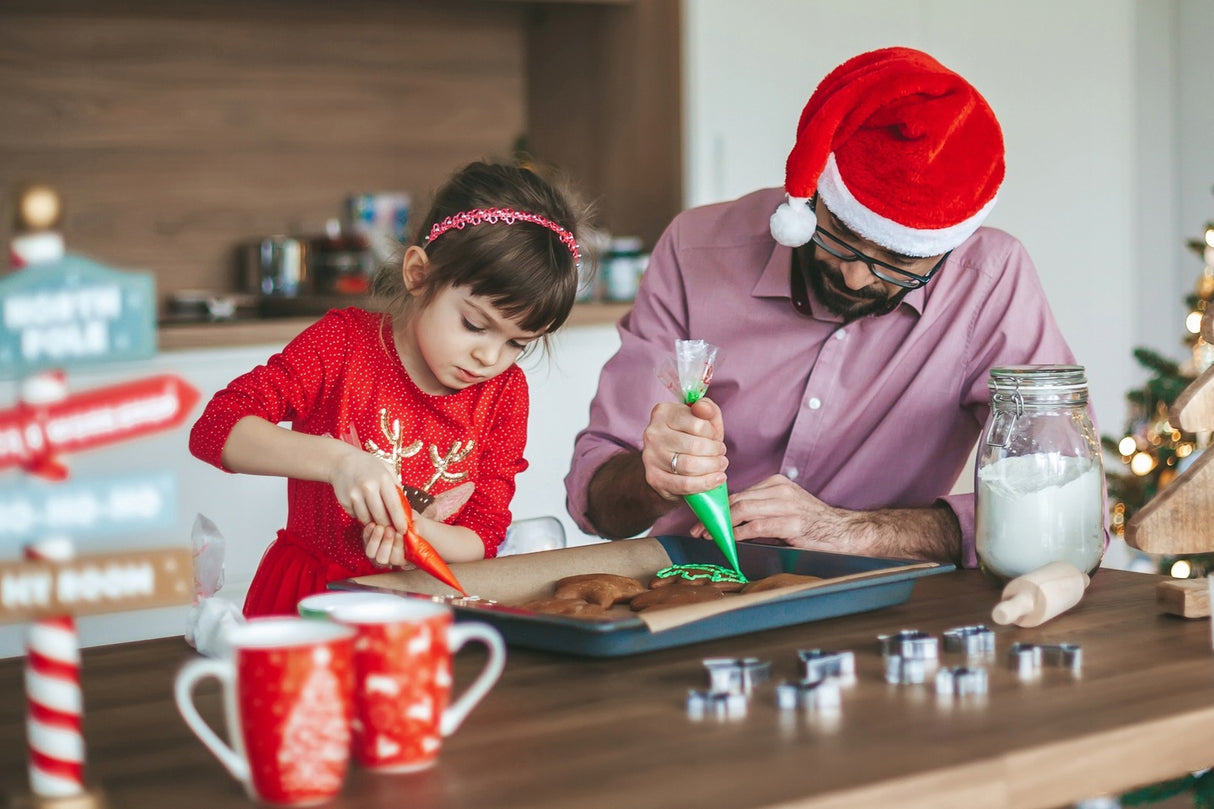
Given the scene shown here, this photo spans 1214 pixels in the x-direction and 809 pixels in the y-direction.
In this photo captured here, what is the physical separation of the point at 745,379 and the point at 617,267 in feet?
5.14

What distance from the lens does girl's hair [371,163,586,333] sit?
4.99 ft

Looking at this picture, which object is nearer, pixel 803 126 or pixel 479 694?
pixel 479 694

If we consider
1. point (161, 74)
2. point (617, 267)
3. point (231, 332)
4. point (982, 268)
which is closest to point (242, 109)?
point (161, 74)

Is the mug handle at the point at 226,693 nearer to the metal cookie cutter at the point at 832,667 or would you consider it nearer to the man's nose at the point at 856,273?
the metal cookie cutter at the point at 832,667

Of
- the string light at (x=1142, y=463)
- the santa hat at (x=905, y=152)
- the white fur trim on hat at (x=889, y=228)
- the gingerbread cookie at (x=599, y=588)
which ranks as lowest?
the string light at (x=1142, y=463)

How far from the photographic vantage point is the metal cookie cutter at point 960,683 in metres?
0.90

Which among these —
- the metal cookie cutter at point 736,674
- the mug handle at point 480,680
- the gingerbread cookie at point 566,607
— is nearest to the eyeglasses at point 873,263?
the gingerbread cookie at point 566,607

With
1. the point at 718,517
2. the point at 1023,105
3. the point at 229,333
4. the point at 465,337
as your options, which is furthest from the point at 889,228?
the point at 1023,105

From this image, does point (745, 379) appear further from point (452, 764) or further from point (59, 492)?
point (59, 492)

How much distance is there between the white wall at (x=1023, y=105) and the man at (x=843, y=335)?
1503mm

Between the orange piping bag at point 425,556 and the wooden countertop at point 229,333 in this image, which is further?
the wooden countertop at point 229,333

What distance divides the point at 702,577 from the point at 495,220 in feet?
1.82

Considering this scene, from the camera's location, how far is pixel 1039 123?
3742 mm

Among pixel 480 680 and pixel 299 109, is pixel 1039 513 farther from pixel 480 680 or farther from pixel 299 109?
pixel 299 109
